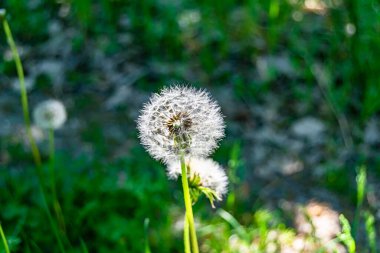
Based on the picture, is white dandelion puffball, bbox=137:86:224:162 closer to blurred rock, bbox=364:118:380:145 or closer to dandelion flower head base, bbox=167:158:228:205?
dandelion flower head base, bbox=167:158:228:205

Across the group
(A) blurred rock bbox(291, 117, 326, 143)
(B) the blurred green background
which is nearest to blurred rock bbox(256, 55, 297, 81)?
(B) the blurred green background

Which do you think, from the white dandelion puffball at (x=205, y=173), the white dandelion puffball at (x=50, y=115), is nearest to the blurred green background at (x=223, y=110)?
the white dandelion puffball at (x=50, y=115)

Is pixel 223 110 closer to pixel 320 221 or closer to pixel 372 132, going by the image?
pixel 372 132

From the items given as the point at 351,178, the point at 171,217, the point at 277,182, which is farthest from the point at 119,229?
the point at 351,178

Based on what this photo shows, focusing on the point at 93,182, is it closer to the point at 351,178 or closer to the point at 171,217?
the point at 171,217

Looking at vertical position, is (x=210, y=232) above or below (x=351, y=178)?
below

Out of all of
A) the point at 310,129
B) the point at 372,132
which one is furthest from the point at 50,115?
the point at 372,132
